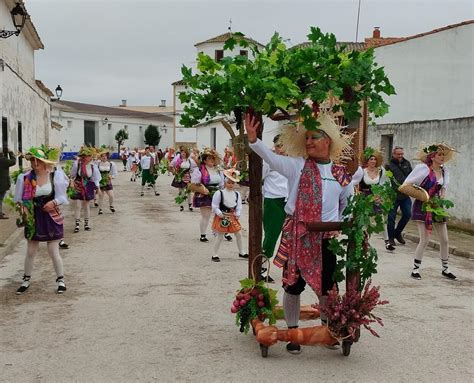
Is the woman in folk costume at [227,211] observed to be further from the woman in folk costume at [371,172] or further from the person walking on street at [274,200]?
the woman in folk costume at [371,172]

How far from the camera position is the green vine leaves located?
4496 mm

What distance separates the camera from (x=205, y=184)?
1127 centimetres

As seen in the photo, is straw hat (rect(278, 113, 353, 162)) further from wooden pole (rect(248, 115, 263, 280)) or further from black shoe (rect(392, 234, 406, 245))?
black shoe (rect(392, 234, 406, 245))

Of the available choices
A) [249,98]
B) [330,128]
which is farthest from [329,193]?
[249,98]

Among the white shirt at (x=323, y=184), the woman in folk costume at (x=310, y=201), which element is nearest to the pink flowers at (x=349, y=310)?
the woman in folk costume at (x=310, y=201)

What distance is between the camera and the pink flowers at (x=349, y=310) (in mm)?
4723

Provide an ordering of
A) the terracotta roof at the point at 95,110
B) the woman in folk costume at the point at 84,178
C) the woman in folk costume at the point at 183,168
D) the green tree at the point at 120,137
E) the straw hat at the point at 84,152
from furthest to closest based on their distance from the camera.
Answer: the green tree at the point at 120,137 → the terracotta roof at the point at 95,110 → the woman in folk costume at the point at 183,168 → the straw hat at the point at 84,152 → the woman in folk costume at the point at 84,178

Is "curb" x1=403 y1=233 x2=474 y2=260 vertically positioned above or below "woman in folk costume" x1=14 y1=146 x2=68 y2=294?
below

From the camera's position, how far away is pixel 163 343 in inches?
207

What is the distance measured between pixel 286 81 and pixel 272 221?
3626 millimetres

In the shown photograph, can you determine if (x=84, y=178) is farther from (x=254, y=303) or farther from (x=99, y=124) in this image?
(x=99, y=124)

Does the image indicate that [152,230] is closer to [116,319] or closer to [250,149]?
[116,319]

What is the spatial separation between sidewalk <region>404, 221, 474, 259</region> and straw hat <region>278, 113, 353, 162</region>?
19.9 feet

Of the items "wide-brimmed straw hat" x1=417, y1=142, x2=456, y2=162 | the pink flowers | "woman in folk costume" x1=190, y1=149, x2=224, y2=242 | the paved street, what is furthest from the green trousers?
"woman in folk costume" x1=190, y1=149, x2=224, y2=242
